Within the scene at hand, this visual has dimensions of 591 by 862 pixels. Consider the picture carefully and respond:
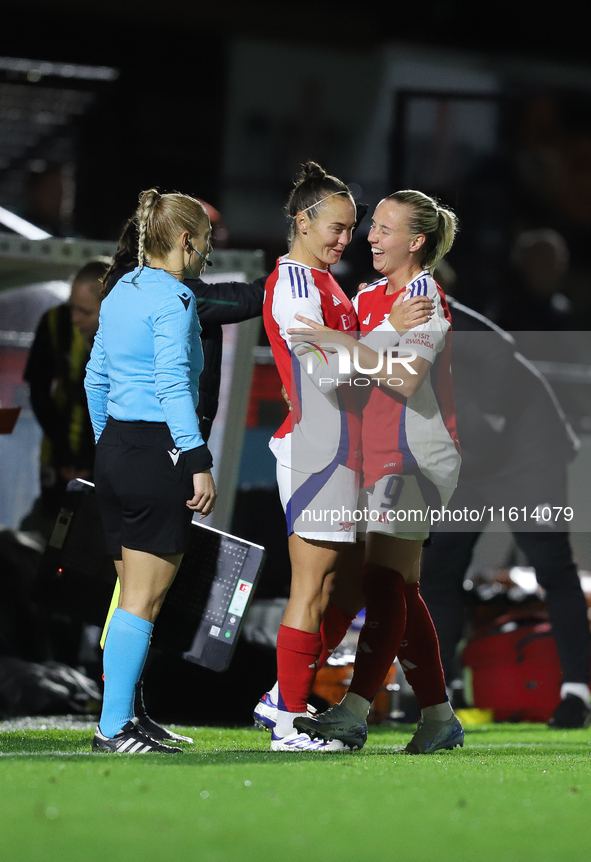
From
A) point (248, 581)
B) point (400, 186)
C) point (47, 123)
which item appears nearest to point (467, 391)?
point (248, 581)

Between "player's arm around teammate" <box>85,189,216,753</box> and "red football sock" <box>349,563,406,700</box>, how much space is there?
507 millimetres

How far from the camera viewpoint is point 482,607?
20.2 feet

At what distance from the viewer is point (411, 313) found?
348 centimetres

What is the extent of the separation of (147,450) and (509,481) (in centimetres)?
250

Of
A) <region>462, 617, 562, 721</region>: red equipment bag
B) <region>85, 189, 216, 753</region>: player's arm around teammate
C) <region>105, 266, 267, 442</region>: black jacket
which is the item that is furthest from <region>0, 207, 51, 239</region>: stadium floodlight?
<region>462, 617, 562, 721</region>: red equipment bag

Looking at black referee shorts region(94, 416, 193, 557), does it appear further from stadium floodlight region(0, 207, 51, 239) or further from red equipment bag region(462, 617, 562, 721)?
red equipment bag region(462, 617, 562, 721)

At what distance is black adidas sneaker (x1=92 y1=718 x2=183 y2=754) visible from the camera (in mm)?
3354

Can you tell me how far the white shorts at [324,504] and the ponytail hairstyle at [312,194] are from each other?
70 centimetres

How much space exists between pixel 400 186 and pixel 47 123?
3.16 meters

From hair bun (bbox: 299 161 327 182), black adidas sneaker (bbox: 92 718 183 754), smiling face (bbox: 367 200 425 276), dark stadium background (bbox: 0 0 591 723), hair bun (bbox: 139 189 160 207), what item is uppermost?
dark stadium background (bbox: 0 0 591 723)

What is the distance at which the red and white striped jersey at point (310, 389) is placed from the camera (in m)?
3.46

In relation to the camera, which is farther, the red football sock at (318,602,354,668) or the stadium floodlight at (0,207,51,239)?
the stadium floodlight at (0,207,51,239)

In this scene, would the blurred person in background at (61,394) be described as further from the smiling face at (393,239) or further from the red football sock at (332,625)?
the smiling face at (393,239)

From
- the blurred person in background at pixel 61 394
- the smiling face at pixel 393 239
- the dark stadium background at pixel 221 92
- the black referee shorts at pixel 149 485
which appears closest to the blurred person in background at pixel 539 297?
the dark stadium background at pixel 221 92
